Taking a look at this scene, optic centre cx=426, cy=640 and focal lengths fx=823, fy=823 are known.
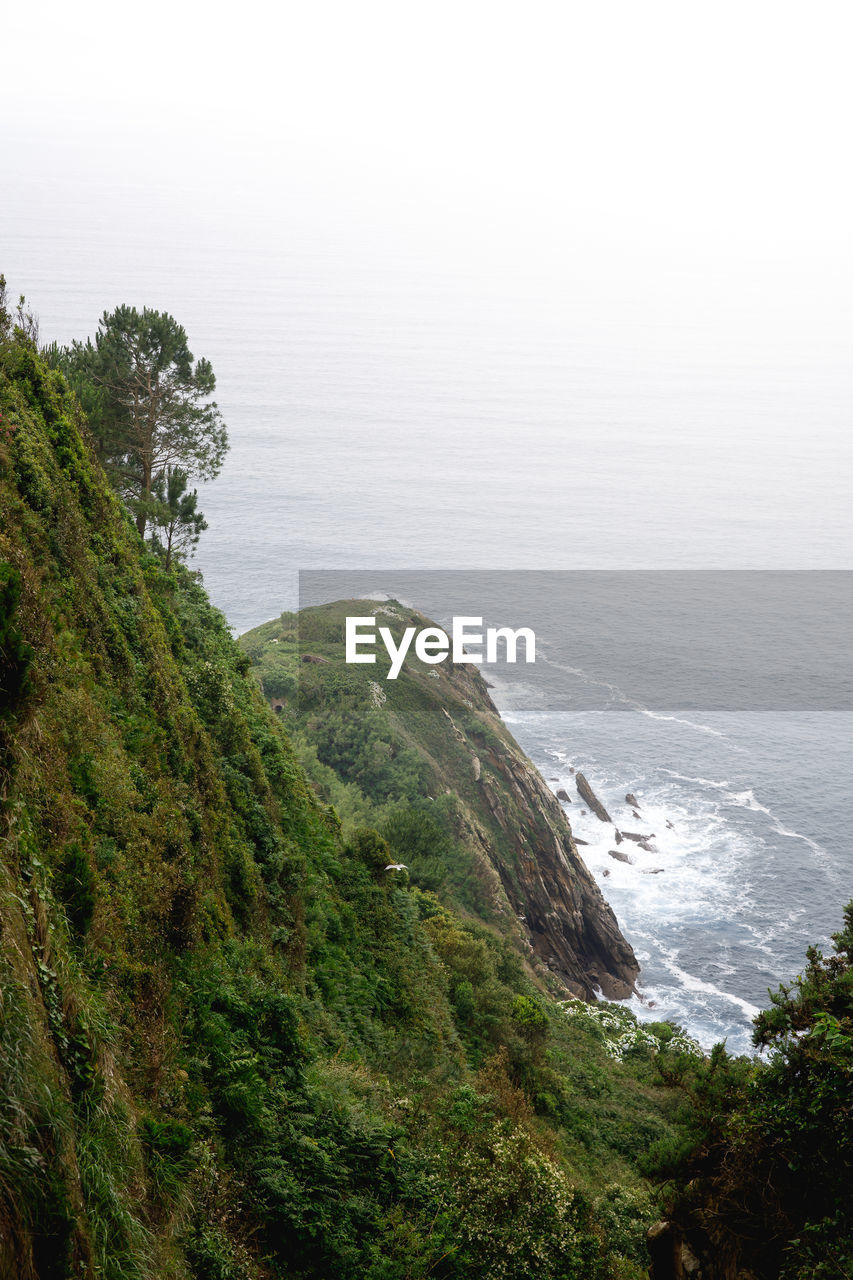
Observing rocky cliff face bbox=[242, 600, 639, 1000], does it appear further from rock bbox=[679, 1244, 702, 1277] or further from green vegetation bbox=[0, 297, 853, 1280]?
rock bbox=[679, 1244, 702, 1277]

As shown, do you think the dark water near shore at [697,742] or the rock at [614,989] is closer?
the rock at [614,989]

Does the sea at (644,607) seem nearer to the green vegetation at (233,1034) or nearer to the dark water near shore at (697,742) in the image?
the dark water near shore at (697,742)

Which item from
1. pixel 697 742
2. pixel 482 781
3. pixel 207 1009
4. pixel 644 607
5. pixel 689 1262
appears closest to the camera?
pixel 207 1009

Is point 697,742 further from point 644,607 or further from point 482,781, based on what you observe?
point 482,781

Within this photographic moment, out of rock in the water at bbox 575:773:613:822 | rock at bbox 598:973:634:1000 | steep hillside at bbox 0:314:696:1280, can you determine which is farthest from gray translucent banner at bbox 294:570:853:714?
steep hillside at bbox 0:314:696:1280

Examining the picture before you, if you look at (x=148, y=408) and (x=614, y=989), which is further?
(x=614, y=989)

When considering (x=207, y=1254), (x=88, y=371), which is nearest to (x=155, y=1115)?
(x=207, y=1254)

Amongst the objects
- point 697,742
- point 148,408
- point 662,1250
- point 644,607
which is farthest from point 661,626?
point 662,1250

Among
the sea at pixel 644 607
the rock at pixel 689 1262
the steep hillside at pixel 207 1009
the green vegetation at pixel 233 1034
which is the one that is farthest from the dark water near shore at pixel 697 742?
the rock at pixel 689 1262
